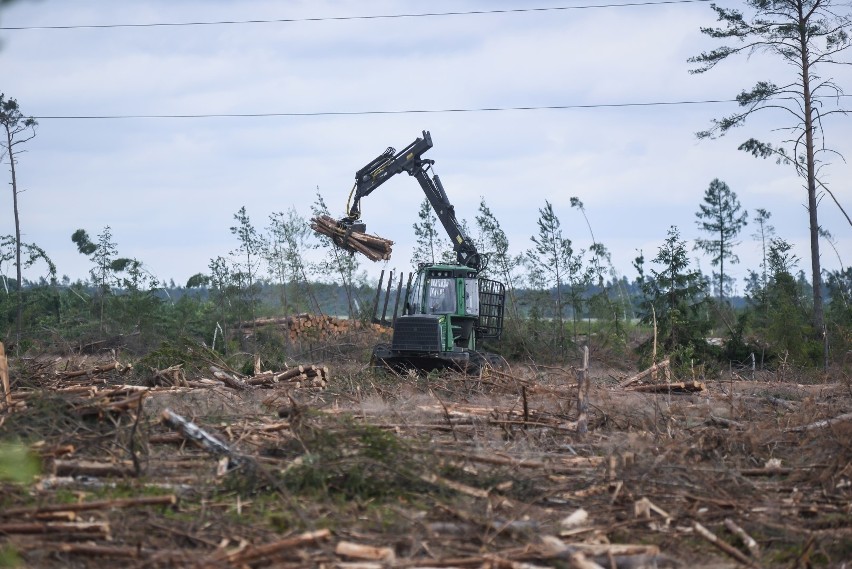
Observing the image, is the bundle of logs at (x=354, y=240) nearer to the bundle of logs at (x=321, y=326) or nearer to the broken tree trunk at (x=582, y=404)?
the broken tree trunk at (x=582, y=404)

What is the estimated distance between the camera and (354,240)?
1953cm

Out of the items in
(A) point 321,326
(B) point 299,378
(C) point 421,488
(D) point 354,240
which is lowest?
(C) point 421,488

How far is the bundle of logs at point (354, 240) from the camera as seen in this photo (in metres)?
19.4

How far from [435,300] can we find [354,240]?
2113 mm

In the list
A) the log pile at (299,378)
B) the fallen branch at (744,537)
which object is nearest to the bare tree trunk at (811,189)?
the log pile at (299,378)

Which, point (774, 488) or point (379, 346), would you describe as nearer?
point (774, 488)

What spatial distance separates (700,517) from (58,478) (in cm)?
520

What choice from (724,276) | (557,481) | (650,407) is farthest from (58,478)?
(724,276)

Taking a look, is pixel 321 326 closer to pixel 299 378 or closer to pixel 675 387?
pixel 299 378

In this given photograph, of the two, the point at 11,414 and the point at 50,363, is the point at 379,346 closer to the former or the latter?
the point at 50,363

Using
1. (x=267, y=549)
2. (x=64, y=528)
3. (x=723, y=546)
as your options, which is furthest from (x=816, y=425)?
(x=64, y=528)

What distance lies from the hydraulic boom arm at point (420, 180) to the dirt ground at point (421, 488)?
10.1 meters

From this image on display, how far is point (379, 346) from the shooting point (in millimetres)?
18906

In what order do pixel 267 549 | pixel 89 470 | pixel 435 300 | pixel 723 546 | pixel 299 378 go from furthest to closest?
pixel 435 300
pixel 299 378
pixel 89 470
pixel 723 546
pixel 267 549
